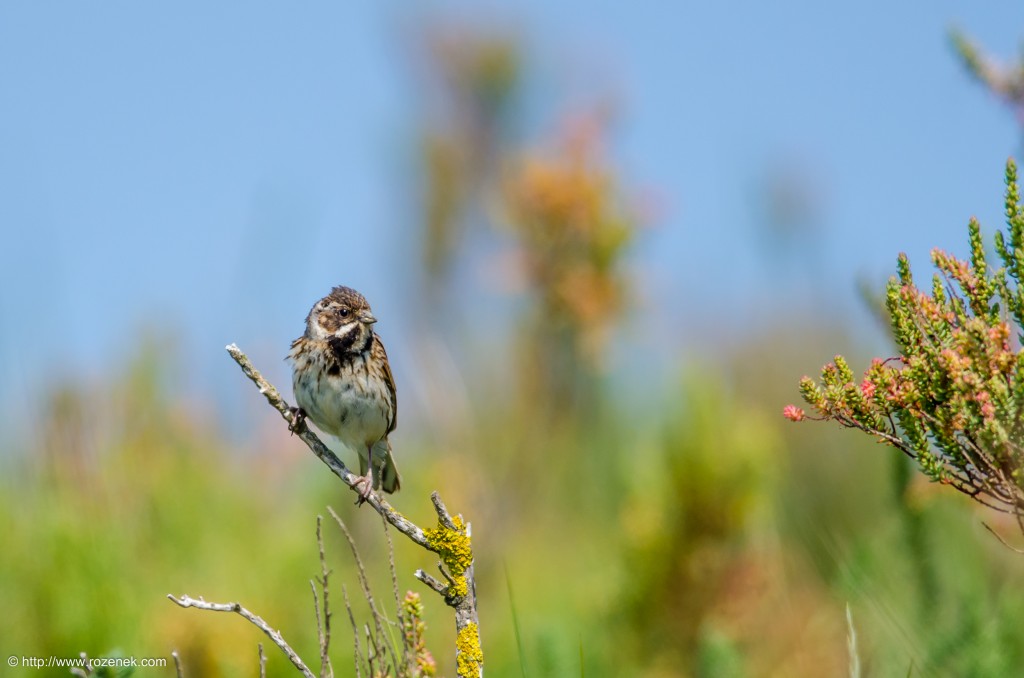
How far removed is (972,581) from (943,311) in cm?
262

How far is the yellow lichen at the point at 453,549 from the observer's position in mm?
2824

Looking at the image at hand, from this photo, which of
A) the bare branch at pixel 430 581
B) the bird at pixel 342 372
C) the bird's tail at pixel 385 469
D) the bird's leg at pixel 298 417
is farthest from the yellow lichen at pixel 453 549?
the bird's tail at pixel 385 469

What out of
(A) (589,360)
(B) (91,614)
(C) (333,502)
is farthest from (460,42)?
(B) (91,614)

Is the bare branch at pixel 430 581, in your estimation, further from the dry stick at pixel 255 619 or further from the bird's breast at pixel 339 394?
the bird's breast at pixel 339 394

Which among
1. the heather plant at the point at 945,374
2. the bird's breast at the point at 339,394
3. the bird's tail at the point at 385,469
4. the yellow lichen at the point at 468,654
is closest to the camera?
the heather plant at the point at 945,374

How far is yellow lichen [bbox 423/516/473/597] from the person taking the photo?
282 centimetres

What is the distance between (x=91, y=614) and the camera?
5078mm

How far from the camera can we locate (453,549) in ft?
9.32

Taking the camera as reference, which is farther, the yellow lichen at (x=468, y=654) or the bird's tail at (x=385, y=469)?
the bird's tail at (x=385, y=469)

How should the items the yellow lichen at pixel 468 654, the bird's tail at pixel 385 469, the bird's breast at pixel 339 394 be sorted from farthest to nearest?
the bird's tail at pixel 385 469 < the bird's breast at pixel 339 394 < the yellow lichen at pixel 468 654

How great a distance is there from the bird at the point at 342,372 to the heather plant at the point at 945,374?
2414mm

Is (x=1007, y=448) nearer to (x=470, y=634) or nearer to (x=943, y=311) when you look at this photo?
(x=943, y=311)

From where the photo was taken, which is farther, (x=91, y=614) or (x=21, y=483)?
(x=21, y=483)

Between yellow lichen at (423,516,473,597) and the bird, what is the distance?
1778 millimetres
